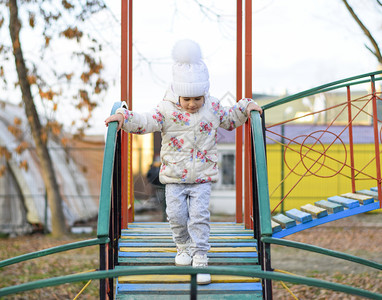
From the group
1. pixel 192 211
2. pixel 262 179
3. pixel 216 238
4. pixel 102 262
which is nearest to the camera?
pixel 102 262

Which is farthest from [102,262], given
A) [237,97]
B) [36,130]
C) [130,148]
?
[36,130]

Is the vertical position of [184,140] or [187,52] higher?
[187,52]

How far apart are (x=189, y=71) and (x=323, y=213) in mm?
1825

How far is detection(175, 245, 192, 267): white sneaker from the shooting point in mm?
3016

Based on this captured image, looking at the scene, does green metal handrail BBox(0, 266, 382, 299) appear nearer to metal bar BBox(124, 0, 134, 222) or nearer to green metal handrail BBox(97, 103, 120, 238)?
green metal handrail BBox(97, 103, 120, 238)

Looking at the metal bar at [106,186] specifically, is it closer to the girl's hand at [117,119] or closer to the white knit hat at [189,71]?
the girl's hand at [117,119]

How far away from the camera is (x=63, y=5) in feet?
31.1

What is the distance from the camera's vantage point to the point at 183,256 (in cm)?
303

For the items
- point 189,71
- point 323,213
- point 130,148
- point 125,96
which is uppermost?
point 125,96

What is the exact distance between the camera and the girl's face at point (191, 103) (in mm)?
2838

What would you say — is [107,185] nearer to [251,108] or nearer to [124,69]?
[251,108]

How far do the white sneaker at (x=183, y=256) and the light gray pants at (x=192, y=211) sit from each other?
4.2 inches

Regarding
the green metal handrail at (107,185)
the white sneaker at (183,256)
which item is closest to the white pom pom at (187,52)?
the green metal handrail at (107,185)

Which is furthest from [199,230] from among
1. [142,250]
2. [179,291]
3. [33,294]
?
[33,294]
